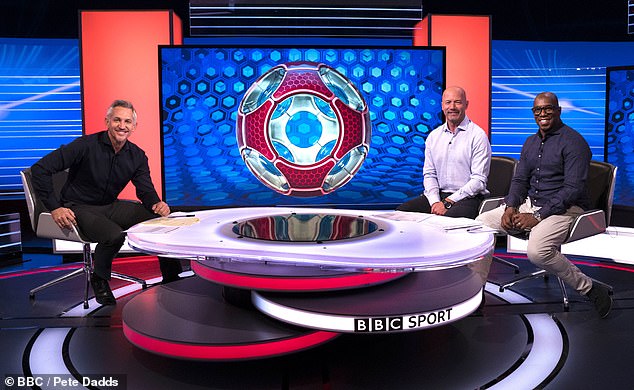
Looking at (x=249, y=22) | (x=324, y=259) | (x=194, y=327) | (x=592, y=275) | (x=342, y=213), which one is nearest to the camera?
(x=324, y=259)

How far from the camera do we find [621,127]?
5.52 metres

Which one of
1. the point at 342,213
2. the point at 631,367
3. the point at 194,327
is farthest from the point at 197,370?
the point at 631,367

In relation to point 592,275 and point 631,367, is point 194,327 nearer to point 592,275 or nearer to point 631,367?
point 631,367

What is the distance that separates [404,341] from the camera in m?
2.62

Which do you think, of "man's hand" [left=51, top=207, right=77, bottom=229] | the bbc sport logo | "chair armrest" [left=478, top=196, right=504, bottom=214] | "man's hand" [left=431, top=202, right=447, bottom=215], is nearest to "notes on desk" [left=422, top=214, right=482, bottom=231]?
the bbc sport logo

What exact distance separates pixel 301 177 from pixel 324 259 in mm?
2915

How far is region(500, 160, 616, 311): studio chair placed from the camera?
120 inches

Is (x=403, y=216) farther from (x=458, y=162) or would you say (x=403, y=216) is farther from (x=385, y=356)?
(x=458, y=162)

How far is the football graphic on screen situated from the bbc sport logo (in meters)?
2.83

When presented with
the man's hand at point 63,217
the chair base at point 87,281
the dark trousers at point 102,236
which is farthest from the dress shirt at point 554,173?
the man's hand at point 63,217

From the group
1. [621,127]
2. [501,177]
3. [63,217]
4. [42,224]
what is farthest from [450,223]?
[621,127]

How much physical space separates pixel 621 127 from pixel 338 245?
4663 millimetres

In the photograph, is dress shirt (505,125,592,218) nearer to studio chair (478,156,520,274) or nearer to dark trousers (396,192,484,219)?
dark trousers (396,192,484,219)

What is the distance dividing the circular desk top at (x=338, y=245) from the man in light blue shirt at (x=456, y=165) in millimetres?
949
